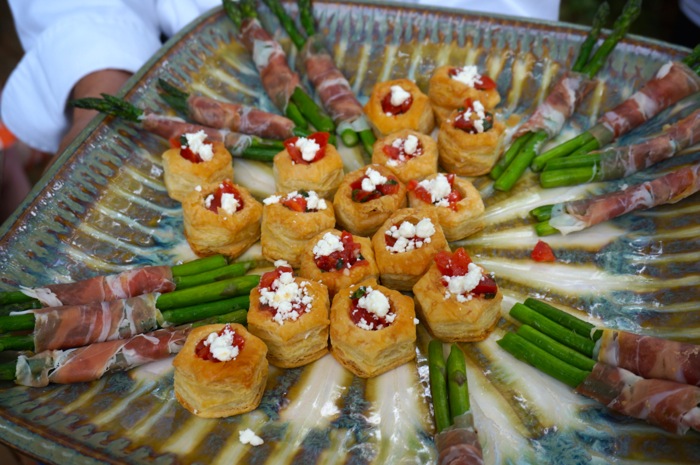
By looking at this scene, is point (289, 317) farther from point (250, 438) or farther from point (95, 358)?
point (95, 358)

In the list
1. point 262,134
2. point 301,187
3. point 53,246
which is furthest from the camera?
point 262,134

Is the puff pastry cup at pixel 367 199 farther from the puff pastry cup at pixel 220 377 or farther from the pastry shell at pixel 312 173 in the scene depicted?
the puff pastry cup at pixel 220 377

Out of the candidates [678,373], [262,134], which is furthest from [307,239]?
[678,373]

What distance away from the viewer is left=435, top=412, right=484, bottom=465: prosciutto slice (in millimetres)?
2789

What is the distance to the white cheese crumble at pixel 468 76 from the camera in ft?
15.1

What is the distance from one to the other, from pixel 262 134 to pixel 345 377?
6.91 feet

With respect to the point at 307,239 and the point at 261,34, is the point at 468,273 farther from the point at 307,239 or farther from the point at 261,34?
the point at 261,34

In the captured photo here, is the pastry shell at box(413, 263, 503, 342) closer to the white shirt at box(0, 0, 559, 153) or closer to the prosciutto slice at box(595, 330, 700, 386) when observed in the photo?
the prosciutto slice at box(595, 330, 700, 386)

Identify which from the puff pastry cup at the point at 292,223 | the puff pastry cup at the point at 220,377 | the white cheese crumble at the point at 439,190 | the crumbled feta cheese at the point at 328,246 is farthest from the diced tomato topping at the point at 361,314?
the white cheese crumble at the point at 439,190

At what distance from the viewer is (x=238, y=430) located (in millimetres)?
3113

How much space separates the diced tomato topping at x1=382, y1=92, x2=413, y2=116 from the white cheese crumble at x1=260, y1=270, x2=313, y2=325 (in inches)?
67.6

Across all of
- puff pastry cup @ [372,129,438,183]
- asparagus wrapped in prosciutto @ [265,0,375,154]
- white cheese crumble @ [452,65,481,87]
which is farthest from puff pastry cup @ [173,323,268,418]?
white cheese crumble @ [452,65,481,87]

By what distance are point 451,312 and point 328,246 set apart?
2.69 ft

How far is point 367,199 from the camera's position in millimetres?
3963
